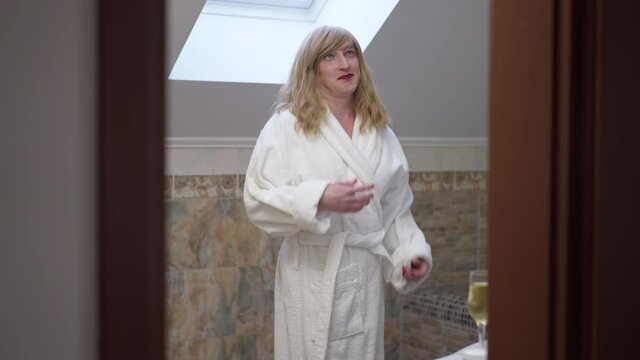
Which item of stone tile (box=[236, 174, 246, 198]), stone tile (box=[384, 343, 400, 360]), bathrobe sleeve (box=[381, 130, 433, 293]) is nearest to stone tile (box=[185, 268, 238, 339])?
stone tile (box=[236, 174, 246, 198])

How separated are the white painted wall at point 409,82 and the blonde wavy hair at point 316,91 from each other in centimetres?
45

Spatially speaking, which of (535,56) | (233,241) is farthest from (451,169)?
(535,56)

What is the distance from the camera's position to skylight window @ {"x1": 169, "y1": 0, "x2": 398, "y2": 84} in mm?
3303

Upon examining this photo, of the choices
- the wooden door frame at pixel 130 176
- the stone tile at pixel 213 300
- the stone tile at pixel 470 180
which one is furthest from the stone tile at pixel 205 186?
the wooden door frame at pixel 130 176

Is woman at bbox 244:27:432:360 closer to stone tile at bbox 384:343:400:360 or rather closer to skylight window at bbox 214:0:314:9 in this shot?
skylight window at bbox 214:0:314:9

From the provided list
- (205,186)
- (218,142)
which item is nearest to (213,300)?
(205,186)

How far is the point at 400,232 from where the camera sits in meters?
2.91

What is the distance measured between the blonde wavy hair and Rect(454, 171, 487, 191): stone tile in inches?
51.5

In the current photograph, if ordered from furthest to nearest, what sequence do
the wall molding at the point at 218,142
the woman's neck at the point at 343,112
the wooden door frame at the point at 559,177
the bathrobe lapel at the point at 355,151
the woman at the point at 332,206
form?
the wall molding at the point at 218,142, the woman's neck at the point at 343,112, the bathrobe lapel at the point at 355,151, the woman at the point at 332,206, the wooden door frame at the point at 559,177

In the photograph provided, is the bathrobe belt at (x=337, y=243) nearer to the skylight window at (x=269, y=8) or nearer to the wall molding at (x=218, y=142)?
the wall molding at (x=218, y=142)

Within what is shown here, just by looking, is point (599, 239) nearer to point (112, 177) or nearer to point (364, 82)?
point (112, 177)

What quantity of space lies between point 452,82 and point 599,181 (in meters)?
2.91

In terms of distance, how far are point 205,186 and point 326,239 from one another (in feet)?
3.07

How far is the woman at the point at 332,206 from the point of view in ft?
8.86
